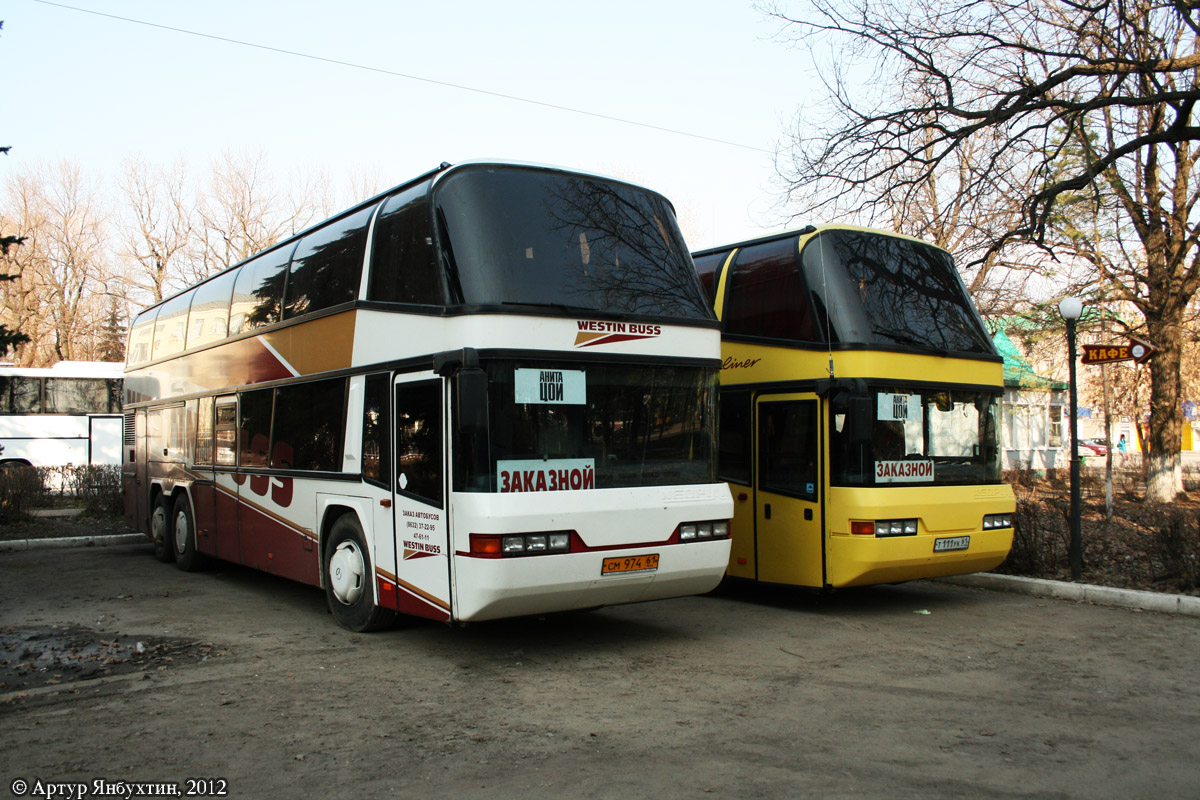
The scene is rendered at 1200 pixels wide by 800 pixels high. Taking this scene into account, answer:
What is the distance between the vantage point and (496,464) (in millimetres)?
7184

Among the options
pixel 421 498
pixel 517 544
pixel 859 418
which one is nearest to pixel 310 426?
pixel 421 498

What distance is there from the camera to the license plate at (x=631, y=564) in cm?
752

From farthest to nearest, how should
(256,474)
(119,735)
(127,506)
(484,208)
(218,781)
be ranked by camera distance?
1. (127,506)
2. (256,474)
3. (484,208)
4. (119,735)
5. (218,781)

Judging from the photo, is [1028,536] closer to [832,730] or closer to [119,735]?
[832,730]

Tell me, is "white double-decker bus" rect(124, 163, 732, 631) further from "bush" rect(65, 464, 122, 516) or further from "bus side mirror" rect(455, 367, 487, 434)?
"bush" rect(65, 464, 122, 516)

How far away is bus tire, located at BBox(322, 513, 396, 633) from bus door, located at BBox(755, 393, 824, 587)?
161 inches

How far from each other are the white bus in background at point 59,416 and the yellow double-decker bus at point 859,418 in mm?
23367

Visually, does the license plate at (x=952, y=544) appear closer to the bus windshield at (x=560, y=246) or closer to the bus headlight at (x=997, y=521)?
the bus headlight at (x=997, y=521)

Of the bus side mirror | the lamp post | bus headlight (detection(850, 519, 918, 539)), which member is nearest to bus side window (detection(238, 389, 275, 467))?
the bus side mirror

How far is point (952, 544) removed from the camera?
9859 mm

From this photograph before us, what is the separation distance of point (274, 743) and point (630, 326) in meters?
4.12

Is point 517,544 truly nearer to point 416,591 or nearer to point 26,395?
point 416,591

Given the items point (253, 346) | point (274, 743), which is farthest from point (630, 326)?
point (253, 346)

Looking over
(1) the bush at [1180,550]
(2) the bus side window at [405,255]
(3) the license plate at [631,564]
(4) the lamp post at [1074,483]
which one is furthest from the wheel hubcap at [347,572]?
(1) the bush at [1180,550]
